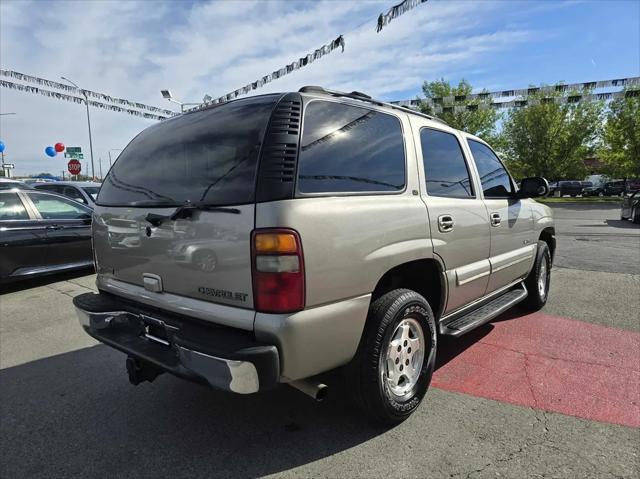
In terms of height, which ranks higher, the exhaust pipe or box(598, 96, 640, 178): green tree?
box(598, 96, 640, 178): green tree

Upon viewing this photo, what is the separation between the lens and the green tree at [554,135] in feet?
123

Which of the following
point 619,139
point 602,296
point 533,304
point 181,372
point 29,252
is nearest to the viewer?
point 181,372

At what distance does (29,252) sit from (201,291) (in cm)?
→ 527

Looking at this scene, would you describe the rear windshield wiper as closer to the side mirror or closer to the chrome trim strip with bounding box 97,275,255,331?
the chrome trim strip with bounding box 97,275,255,331

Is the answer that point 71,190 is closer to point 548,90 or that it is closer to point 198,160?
point 198,160

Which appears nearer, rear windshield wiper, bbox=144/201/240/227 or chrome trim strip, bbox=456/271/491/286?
rear windshield wiper, bbox=144/201/240/227

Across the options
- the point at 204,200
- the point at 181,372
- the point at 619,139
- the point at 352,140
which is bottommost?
the point at 181,372

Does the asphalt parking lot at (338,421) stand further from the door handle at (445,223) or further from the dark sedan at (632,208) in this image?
the dark sedan at (632,208)

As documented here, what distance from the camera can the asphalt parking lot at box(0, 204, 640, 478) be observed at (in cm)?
239

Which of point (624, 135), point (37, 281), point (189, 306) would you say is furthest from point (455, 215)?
point (624, 135)

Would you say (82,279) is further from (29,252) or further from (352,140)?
(352,140)

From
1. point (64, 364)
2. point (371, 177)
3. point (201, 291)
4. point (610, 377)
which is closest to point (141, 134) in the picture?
point (201, 291)

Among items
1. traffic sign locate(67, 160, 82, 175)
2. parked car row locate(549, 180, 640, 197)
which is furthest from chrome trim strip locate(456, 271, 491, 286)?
parked car row locate(549, 180, 640, 197)

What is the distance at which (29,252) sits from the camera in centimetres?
631
